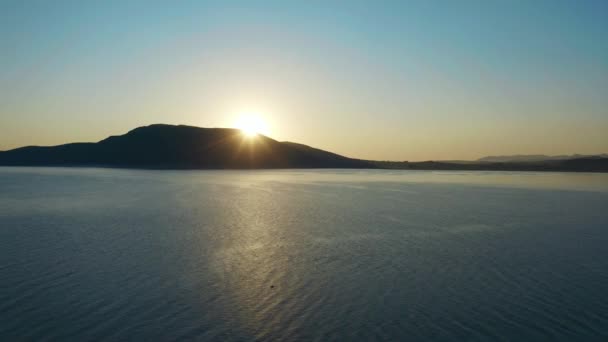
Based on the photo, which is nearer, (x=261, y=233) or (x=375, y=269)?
Result: (x=375, y=269)

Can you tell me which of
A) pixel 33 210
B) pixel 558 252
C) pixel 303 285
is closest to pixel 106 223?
pixel 33 210

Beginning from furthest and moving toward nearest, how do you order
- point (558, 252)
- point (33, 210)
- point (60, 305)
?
point (33, 210)
point (558, 252)
point (60, 305)

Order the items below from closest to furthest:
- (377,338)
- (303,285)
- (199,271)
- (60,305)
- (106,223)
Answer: (377,338) < (60,305) < (303,285) < (199,271) < (106,223)

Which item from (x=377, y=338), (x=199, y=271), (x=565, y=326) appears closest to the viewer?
(x=377, y=338)

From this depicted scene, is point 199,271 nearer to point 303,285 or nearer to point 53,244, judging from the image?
point 303,285

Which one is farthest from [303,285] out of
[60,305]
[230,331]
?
[60,305]

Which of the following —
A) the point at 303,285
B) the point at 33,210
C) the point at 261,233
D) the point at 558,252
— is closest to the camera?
the point at 303,285

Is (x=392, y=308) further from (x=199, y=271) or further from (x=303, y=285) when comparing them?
(x=199, y=271)

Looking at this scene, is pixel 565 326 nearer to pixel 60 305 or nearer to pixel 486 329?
pixel 486 329

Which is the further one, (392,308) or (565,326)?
(392,308)
